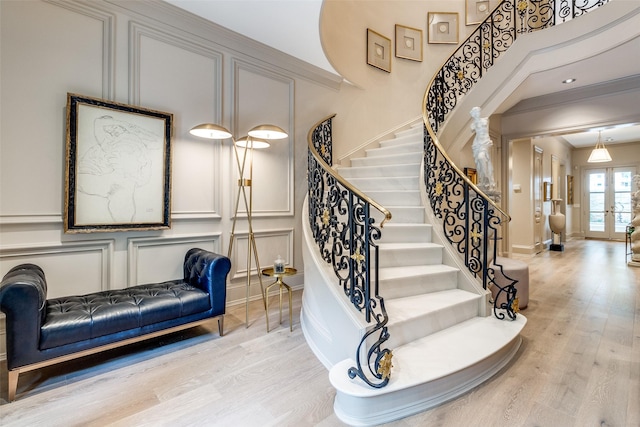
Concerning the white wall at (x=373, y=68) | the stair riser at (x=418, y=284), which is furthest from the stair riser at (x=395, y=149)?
the stair riser at (x=418, y=284)

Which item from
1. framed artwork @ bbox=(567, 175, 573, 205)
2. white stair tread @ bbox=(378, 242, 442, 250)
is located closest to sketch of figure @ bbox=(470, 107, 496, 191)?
white stair tread @ bbox=(378, 242, 442, 250)

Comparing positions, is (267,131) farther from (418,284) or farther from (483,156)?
(483,156)

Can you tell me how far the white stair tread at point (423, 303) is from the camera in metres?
2.26

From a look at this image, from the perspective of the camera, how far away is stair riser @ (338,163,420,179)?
3947 mm

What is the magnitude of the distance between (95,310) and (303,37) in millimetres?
3469

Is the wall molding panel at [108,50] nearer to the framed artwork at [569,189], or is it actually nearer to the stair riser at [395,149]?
the stair riser at [395,149]

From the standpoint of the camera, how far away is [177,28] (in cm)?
316

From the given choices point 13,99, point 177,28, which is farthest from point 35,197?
point 177,28

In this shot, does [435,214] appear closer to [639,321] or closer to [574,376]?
[574,376]

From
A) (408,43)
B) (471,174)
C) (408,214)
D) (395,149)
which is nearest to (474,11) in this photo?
(408,43)

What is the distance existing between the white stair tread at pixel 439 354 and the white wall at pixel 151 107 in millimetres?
2216

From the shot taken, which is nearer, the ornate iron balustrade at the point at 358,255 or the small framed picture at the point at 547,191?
the ornate iron balustrade at the point at 358,255

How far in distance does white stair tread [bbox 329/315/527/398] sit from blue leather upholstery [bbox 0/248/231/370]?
139cm

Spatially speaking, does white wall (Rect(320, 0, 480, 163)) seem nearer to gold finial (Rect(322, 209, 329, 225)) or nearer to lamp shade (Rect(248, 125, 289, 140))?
lamp shade (Rect(248, 125, 289, 140))
